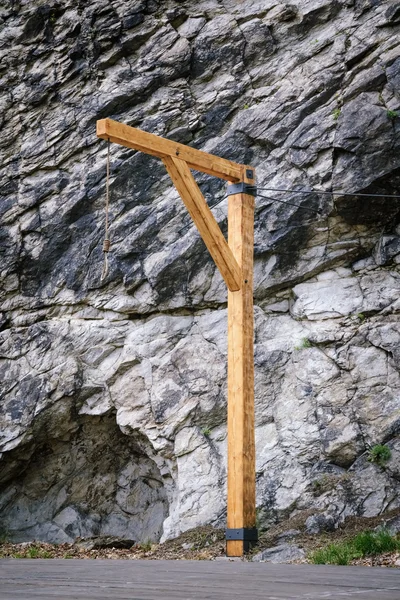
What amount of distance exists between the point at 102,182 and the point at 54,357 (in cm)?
313

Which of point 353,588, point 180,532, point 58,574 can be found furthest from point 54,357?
point 353,588

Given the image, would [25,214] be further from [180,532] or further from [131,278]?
[180,532]

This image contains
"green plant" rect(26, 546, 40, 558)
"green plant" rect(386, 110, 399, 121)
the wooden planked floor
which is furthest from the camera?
"green plant" rect(386, 110, 399, 121)

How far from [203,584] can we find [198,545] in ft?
20.1

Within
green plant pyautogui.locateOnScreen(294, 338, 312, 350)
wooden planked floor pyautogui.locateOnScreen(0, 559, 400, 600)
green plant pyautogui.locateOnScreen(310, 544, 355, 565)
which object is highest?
wooden planked floor pyautogui.locateOnScreen(0, 559, 400, 600)

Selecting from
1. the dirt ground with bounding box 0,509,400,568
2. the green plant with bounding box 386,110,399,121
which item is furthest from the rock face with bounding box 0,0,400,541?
the dirt ground with bounding box 0,509,400,568

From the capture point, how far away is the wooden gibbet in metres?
8.05

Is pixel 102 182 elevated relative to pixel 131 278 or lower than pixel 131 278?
elevated

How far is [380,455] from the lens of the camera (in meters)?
9.63

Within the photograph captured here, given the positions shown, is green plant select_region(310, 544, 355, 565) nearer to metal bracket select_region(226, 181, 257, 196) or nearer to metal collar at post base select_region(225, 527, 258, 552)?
metal collar at post base select_region(225, 527, 258, 552)

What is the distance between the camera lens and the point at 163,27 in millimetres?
13281

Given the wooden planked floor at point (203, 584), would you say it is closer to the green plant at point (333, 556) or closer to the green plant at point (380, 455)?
the green plant at point (333, 556)

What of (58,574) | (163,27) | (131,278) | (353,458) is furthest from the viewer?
(163,27)

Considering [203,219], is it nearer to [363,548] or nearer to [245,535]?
[245,535]
